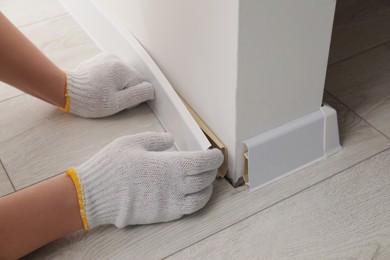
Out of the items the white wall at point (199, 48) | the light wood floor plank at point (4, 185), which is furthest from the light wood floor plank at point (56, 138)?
the white wall at point (199, 48)

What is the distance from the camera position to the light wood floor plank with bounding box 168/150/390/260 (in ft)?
2.32

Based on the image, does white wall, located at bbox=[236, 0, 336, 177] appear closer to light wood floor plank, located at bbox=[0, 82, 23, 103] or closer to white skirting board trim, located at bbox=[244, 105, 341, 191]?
white skirting board trim, located at bbox=[244, 105, 341, 191]

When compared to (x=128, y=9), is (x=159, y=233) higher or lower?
lower

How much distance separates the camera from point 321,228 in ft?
2.41

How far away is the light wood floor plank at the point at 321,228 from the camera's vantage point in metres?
0.71

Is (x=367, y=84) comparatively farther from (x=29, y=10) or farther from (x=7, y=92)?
(x=29, y=10)

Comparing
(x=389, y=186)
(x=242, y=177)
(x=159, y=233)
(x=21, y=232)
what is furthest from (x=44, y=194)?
(x=389, y=186)

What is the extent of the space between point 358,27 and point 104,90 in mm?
573

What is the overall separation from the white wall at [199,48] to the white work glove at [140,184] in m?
0.08

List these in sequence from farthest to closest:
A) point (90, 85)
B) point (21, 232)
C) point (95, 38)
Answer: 1. point (95, 38)
2. point (90, 85)
3. point (21, 232)

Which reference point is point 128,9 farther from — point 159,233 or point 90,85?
point 159,233

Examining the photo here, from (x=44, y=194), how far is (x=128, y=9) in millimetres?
408

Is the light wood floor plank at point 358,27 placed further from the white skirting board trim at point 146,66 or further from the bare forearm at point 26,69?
the bare forearm at point 26,69

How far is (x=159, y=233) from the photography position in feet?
2.46
